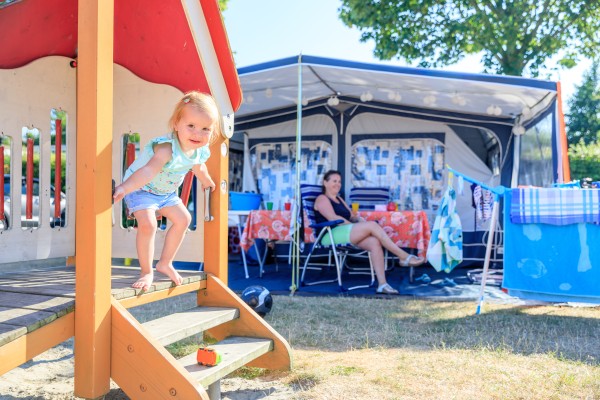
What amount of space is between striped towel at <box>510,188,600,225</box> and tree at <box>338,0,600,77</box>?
7.55m

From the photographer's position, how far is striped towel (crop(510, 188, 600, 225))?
11.4ft

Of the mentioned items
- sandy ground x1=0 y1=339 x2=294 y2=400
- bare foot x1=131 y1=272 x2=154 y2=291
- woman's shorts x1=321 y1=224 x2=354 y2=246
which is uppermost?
woman's shorts x1=321 y1=224 x2=354 y2=246

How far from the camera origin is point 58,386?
246 cm

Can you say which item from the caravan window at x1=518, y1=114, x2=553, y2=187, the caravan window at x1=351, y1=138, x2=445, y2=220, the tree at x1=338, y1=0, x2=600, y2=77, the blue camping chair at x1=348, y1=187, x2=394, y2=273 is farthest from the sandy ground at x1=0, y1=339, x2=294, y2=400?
the tree at x1=338, y1=0, x2=600, y2=77

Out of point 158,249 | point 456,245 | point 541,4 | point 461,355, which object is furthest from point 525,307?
point 541,4

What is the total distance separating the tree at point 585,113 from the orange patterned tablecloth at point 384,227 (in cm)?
2325

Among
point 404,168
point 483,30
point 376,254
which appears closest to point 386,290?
point 376,254

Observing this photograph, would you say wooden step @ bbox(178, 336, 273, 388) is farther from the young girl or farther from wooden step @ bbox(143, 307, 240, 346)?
the young girl

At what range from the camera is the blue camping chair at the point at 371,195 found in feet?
22.4

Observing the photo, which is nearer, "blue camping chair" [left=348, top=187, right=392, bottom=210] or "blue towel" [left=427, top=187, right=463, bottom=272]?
"blue towel" [left=427, top=187, right=463, bottom=272]

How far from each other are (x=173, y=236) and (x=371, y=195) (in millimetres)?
4614

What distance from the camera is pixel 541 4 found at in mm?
10508

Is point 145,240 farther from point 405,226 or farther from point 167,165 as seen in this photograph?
point 405,226

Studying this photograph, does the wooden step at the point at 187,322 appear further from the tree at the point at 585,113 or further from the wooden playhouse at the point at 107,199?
the tree at the point at 585,113
